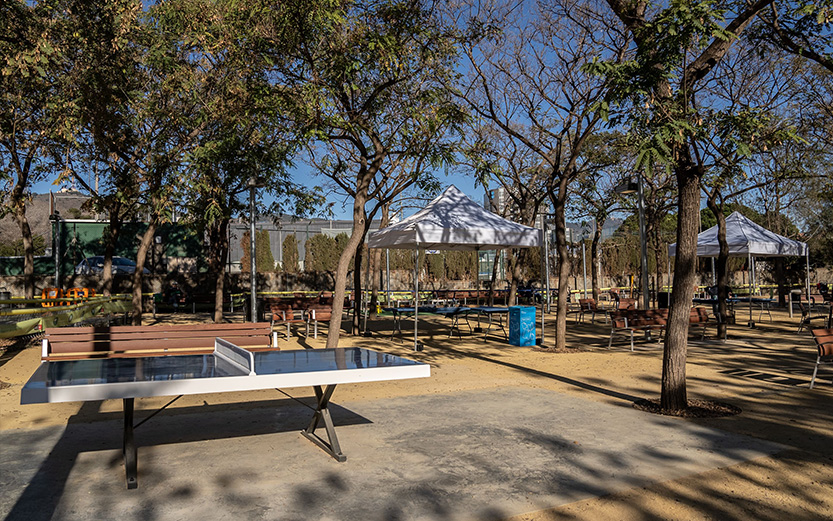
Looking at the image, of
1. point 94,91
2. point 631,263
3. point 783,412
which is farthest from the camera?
point 631,263

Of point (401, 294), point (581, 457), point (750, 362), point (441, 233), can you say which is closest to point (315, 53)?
point (441, 233)

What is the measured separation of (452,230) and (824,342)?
22.2 ft

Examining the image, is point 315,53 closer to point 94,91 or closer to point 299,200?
point 94,91

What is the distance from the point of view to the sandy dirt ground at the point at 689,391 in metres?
4.32

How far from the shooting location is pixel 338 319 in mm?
10688

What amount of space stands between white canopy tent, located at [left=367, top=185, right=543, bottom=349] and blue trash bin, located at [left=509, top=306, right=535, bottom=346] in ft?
4.55

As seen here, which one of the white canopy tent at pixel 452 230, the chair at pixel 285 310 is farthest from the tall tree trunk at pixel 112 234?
the white canopy tent at pixel 452 230

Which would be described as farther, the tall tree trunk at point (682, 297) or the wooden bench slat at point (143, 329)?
the wooden bench slat at point (143, 329)

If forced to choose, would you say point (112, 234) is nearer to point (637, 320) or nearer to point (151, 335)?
point (151, 335)

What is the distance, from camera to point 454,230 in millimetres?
13344

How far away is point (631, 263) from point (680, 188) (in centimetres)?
3615

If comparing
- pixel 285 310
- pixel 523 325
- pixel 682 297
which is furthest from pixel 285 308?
pixel 682 297

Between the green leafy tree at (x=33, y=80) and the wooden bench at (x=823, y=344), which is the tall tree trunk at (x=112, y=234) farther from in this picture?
the wooden bench at (x=823, y=344)

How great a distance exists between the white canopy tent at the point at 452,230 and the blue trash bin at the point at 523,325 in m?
1.39
